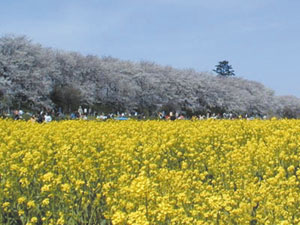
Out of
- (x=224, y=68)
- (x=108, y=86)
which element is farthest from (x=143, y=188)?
(x=224, y=68)

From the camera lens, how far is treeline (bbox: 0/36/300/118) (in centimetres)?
4309

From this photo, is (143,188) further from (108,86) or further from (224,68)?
(224,68)

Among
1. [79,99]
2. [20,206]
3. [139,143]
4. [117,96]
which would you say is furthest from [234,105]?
[20,206]

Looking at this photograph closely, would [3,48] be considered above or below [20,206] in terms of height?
above

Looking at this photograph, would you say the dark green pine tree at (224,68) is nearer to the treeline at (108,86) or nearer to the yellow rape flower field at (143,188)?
the treeline at (108,86)

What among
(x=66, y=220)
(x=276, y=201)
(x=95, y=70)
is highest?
(x=95, y=70)

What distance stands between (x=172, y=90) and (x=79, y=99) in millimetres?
18865

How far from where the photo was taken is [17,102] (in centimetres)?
4325

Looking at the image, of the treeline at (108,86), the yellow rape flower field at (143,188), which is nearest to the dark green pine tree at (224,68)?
the treeline at (108,86)

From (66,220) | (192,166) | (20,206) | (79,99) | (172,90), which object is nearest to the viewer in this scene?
(66,220)

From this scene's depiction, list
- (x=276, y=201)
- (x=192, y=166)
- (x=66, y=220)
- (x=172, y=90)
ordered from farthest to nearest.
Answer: (x=172, y=90) → (x=192, y=166) → (x=66, y=220) → (x=276, y=201)

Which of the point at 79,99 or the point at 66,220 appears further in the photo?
the point at 79,99

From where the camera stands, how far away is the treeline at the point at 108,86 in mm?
43094

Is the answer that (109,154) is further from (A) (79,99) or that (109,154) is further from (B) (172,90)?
(B) (172,90)
